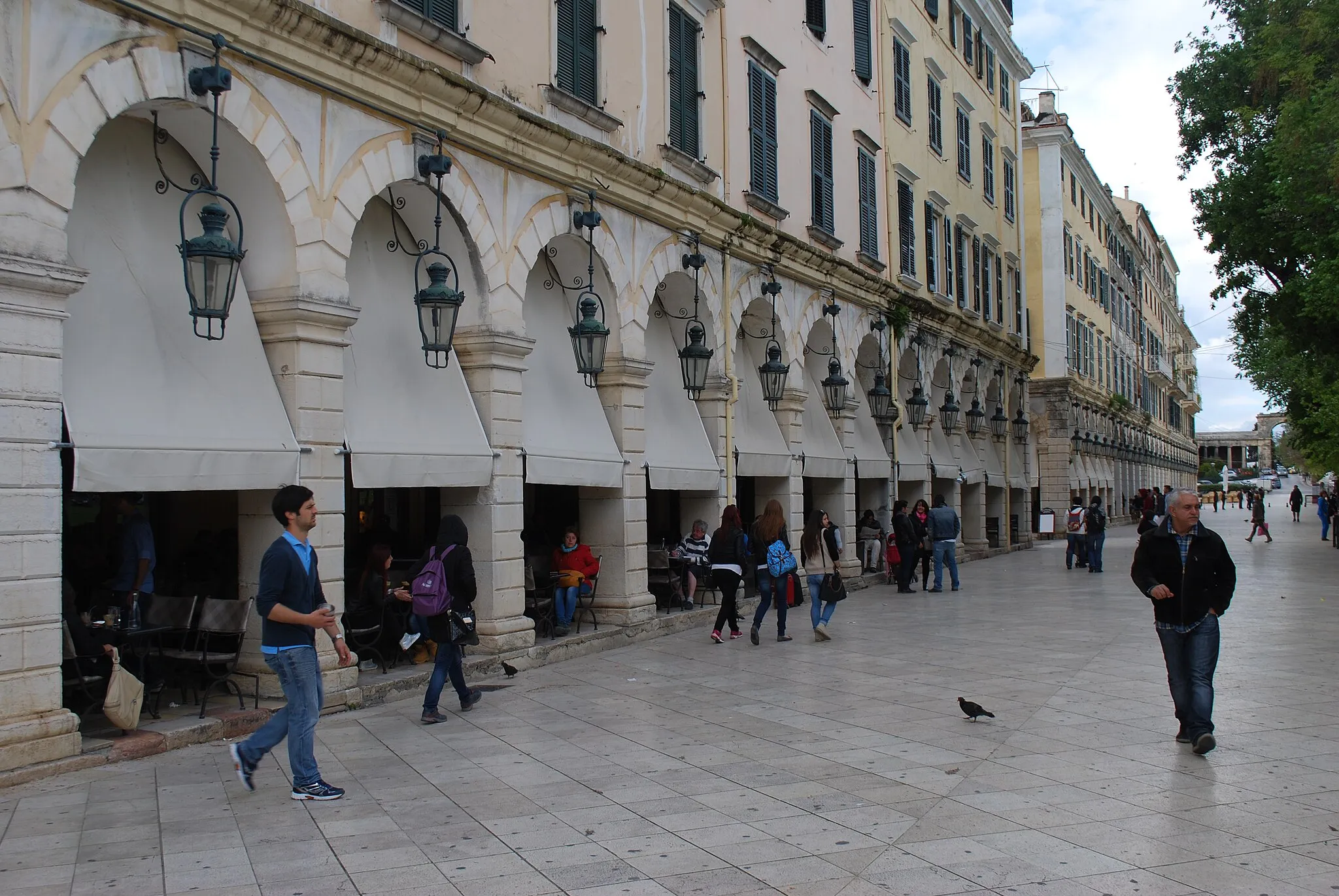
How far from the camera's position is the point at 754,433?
18.1 meters

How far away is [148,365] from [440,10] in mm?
4952

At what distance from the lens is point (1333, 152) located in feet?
61.6

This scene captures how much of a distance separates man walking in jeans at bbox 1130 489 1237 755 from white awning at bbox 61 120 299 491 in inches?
265

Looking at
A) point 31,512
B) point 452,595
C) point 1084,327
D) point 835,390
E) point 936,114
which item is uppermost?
point 936,114

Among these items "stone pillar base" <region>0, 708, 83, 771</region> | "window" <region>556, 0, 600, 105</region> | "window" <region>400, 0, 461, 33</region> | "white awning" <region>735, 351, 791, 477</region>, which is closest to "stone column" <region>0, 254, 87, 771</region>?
"stone pillar base" <region>0, 708, 83, 771</region>

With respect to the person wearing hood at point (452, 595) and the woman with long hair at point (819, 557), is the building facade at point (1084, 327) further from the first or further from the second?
the person wearing hood at point (452, 595)

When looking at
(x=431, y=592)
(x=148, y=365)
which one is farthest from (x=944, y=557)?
(x=148, y=365)

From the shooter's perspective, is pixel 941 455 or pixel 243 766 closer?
pixel 243 766

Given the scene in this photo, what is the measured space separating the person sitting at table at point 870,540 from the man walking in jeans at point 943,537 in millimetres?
2218

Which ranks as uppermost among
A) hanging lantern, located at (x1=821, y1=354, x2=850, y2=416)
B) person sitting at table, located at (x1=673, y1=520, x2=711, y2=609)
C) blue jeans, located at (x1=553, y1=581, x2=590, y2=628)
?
hanging lantern, located at (x1=821, y1=354, x2=850, y2=416)

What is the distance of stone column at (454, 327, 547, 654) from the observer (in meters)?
11.7

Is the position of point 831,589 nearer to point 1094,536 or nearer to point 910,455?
point 910,455

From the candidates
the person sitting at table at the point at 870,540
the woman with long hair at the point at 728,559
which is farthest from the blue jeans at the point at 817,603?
the person sitting at table at the point at 870,540

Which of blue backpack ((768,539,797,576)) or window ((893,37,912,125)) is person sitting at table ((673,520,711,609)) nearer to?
blue backpack ((768,539,797,576))
